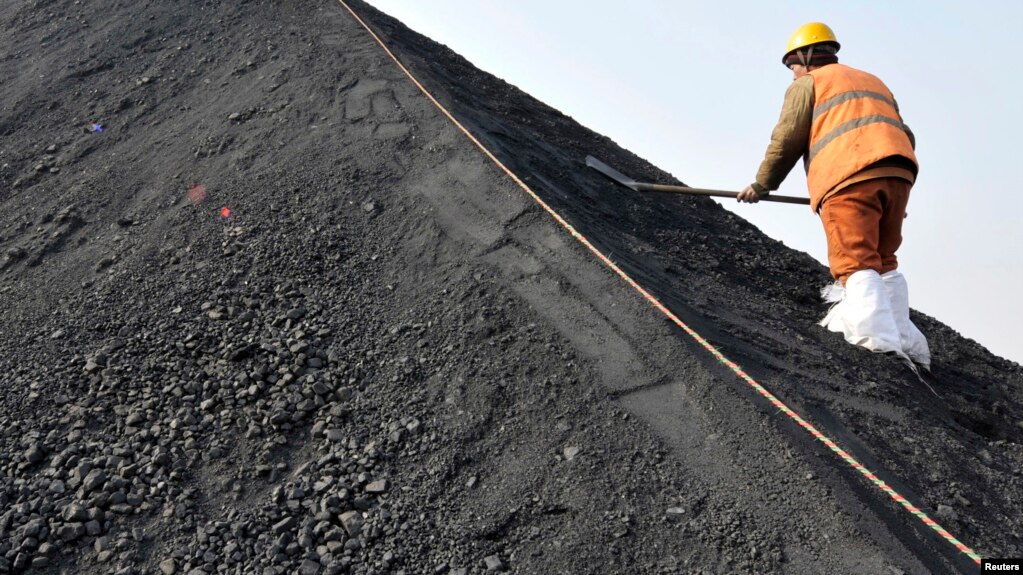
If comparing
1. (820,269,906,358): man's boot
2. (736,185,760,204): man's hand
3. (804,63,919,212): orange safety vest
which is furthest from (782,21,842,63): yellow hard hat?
(820,269,906,358): man's boot

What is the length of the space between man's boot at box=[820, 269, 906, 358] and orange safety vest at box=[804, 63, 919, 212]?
20.8 inches

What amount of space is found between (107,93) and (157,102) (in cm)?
70

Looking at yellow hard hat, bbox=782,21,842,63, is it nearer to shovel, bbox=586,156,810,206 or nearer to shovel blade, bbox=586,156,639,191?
shovel, bbox=586,156,810,206

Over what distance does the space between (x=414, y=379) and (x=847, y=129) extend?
279 centimetres

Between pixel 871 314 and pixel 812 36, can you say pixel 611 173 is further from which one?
pixel 871 314

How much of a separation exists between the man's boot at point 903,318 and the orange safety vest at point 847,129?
60cm

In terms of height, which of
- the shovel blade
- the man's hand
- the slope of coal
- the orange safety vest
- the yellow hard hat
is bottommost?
the slope of coal

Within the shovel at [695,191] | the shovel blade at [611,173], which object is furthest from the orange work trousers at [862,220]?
the shovel blade at [611,173]

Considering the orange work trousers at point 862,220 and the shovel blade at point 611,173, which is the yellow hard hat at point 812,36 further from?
the shovel blade at point 611,173

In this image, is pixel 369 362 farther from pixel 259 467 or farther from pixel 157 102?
pixel 157 102

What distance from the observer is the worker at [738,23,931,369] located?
426cm

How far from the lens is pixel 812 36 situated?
475 cm

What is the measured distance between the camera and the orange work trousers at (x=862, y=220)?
4285 mm

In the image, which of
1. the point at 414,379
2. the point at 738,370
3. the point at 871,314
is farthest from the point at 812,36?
the point at 414,379
